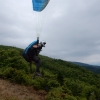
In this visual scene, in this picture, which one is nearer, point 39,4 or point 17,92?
point 17,92

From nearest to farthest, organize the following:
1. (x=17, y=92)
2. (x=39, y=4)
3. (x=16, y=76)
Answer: (x=17, y=92) → (x=39, y=4) → (x=16, y=76)

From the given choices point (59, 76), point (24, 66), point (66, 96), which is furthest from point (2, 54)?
point (66, 96)

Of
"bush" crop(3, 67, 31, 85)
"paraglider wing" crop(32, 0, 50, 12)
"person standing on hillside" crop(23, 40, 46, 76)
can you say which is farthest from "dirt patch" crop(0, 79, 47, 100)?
"paraglider wing" crop(32, 0, 50, 12)

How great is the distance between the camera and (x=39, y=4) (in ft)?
53.1

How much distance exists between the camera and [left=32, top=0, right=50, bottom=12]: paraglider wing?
16141 millimetres

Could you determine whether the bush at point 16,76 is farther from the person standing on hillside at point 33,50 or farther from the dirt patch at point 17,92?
the person standing on hillside at point 33,50

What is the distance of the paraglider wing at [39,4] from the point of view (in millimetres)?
16141

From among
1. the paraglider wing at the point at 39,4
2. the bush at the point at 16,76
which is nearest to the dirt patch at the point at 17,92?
the bush at the point at 16,76

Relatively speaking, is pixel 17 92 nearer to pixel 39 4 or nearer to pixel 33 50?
pixel 33 50

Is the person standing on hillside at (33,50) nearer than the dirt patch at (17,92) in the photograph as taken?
No

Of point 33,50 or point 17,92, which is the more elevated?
point 33,50

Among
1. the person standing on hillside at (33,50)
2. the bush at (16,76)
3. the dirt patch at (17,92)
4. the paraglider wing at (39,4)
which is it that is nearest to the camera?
the dirt patch at (17,92)

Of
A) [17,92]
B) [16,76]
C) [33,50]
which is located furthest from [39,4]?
[17,92]

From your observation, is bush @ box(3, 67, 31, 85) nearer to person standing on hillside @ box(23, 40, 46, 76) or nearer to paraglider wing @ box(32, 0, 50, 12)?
person standing on hillside @ box(23, 40, 46, 76)
